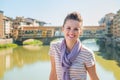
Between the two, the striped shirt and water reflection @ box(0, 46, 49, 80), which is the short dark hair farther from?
water reflection @ box(0, 46, 49, 80)

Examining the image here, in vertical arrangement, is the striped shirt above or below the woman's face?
below

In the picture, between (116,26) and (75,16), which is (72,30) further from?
(116,26)

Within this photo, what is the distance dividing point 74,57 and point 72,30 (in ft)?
0.32

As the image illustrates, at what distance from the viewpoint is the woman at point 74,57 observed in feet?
3.77

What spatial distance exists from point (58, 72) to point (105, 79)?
7.78 meters

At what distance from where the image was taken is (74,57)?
115 centimetres

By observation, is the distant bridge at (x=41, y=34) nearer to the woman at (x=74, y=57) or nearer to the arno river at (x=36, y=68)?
the arno river at (x=36, y=68)

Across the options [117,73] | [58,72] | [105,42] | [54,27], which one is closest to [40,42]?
[54,27]

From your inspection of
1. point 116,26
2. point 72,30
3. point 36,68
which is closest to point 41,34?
point 116,26

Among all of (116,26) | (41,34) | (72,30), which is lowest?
(41,34)

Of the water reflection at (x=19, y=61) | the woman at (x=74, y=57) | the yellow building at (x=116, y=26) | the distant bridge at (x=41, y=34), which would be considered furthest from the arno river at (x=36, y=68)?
the distant bridge at (x=41, y=34)

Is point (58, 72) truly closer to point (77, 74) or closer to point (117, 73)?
point (77, 74)

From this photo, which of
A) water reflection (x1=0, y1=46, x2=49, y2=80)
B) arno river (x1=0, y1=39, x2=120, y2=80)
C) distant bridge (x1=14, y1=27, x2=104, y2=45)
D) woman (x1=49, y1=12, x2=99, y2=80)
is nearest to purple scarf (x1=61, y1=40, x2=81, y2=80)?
woman (x1=49, y1=12, x2=99, y2=80)

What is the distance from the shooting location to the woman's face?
1.16 m
